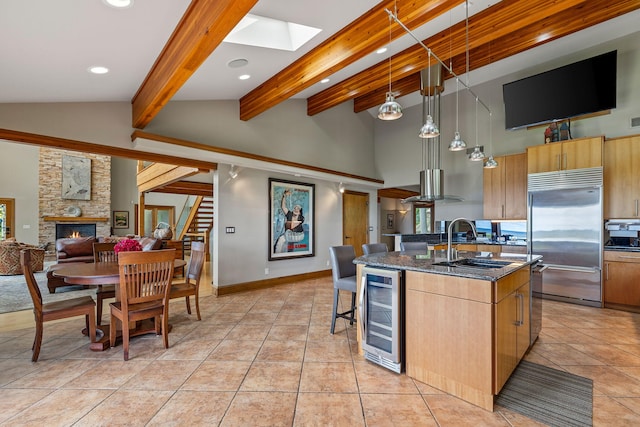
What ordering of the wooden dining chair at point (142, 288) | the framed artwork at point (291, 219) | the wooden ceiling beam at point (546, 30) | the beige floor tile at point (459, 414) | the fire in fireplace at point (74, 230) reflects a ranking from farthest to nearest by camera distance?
the fire in fireplace at point (74, 230) → the framed artwork at point (291, 219) → the wooden ceiling beam at point (546, 30) → the wooden dining chair at point (142, 288) → the beige floor tile at point (459, 414)

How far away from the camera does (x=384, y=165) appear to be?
7867 mm

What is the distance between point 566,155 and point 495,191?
1.16 m

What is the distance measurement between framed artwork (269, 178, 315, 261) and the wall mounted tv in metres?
4.07

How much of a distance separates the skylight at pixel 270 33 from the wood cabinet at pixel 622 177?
4.49m

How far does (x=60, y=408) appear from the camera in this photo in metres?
2.00

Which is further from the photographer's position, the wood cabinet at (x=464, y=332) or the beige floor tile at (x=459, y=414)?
the wood cabinet at (x=464, y=332)

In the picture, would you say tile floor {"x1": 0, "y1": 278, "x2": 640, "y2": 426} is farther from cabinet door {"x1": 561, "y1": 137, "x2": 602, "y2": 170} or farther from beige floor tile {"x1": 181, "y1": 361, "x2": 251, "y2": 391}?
cabinet door {"x1": 561, "y1": 137, "x2": 602, "y2": 170}

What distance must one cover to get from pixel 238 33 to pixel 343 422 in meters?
3.50

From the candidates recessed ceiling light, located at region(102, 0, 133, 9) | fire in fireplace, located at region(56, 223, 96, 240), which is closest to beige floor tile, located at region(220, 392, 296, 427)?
recessed ceiling light, located at region(102, 0, 133, 9)

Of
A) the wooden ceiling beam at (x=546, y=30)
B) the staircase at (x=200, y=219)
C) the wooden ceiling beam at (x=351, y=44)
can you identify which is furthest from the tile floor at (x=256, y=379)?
the staircase at (x=200, y=219)

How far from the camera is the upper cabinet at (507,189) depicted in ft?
17.0

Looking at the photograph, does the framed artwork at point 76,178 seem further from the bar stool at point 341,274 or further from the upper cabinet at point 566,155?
the upper cabinet at point 566,155

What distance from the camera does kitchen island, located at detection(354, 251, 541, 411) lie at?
1954 mm

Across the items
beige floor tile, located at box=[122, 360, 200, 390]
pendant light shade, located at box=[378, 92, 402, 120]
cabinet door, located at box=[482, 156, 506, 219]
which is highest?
pendant light shade, located at box=[378, 92, 402, 120]
